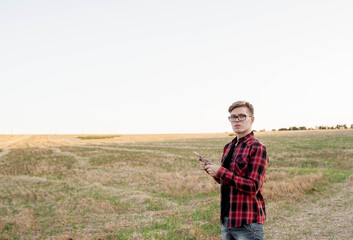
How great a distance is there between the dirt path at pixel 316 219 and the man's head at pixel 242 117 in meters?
4.72

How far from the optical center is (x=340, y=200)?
927cm

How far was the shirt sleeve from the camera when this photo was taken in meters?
2.76

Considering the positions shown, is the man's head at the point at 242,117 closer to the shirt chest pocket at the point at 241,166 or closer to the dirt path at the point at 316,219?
the shirt chest pocket at the point at 241,166

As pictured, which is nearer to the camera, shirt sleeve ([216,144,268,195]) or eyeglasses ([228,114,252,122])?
shirt sleeve ([216,144,268,195])

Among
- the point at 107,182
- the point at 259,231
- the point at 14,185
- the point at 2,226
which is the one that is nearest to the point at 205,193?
the point at 107,182

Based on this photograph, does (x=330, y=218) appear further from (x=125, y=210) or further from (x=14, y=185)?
(x=14, y=185)

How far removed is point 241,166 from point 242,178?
6.5 inches

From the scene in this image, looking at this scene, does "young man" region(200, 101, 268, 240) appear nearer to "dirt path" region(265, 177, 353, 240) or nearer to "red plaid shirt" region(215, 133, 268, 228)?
"red plaid shirt" region(215, 133, 268, 228)

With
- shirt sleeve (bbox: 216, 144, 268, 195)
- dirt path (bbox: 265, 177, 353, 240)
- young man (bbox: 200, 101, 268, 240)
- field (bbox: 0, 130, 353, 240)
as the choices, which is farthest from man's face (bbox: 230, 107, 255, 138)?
dirt path (bbox: 265, 177, 353, 240)

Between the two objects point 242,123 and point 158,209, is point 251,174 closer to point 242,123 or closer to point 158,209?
point 242,123

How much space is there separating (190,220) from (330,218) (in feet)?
12.7

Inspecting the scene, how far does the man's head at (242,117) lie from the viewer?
9.91ft

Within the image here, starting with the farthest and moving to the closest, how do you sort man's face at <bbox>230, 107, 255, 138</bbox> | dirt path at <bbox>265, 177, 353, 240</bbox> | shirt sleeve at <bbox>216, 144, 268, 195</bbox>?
dirt path at <bbox>265, 177, 353, 240</bbox> < man's face at <bbox>230, 107, 255, 138</bbox> < shirt sleeve at <bbox>216, 144, 268, 195</bbox>

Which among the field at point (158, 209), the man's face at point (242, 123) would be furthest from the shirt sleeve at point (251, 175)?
the field at point (158, 209)
